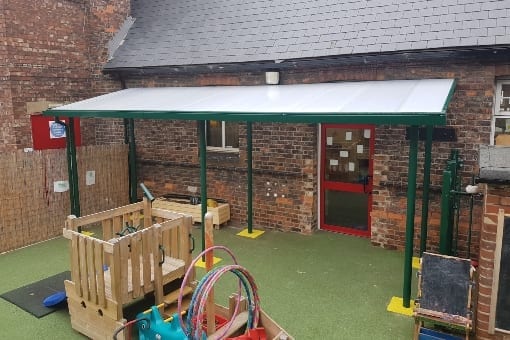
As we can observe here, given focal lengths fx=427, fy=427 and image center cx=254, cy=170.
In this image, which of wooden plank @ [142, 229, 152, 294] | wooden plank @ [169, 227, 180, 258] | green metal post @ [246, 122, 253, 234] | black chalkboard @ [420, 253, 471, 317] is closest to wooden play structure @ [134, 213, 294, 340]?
wooden plank @ [142, 229, 152, 294]

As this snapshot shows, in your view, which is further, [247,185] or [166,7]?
[166,7]

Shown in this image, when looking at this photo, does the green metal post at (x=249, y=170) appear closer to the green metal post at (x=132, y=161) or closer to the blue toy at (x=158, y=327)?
the green metal post at (x=132, y=161)

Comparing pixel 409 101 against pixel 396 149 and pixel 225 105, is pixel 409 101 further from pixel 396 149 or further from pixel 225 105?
pixel 225 105

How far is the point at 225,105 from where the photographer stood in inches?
268

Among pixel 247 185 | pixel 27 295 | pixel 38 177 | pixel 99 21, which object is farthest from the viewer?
pixel 99 21

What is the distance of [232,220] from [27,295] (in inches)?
176

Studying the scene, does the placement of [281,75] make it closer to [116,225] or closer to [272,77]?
[272,77]

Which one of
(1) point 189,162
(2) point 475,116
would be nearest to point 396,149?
(2) point 475,116

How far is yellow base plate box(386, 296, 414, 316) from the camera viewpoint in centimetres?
555

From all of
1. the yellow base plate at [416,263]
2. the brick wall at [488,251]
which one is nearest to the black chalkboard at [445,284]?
the brick wall at [488,251]

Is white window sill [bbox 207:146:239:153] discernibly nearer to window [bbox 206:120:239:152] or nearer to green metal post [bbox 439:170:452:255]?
window [bbox 206:120:239:152]

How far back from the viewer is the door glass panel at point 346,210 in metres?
8.80

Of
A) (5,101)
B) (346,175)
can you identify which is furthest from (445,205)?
(5,101)

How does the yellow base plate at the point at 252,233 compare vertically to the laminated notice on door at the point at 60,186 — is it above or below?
below
